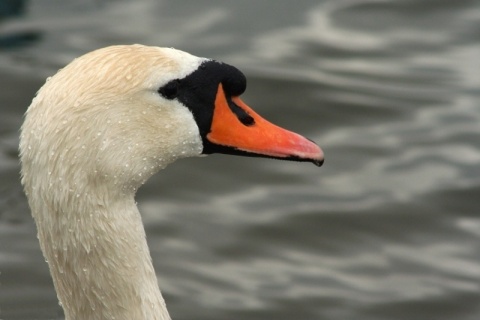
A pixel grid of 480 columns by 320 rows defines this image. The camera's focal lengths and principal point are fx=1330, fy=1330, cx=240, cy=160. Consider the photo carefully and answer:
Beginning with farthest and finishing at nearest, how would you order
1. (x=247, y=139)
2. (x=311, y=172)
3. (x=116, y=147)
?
(x=311, y=172), (x=247, y=139), (x=116, y=147)

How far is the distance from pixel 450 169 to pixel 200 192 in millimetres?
1639

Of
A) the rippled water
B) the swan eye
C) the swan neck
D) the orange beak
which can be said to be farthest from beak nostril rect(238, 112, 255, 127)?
the rippled water

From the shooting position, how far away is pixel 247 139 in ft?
15.9

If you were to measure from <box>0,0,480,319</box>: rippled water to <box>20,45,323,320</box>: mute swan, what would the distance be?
2312mm

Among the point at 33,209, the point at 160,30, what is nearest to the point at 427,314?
the point at 33,209

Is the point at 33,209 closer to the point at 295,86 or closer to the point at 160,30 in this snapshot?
the point at 295,86

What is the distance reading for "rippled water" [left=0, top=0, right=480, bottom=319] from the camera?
23.9ft

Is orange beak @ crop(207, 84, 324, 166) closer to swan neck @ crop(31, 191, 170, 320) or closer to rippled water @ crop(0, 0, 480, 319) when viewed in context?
swan neck @ crop(31, 191, 170, 320)

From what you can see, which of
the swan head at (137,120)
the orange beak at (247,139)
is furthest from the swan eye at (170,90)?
the orange beak at (247,139)

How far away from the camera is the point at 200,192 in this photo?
27.2 feet

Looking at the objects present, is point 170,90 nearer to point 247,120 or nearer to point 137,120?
point 137,120

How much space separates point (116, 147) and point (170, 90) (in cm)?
31

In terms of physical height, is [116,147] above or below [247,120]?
below

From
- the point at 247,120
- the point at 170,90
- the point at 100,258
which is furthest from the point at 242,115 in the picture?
the point at 100,258
